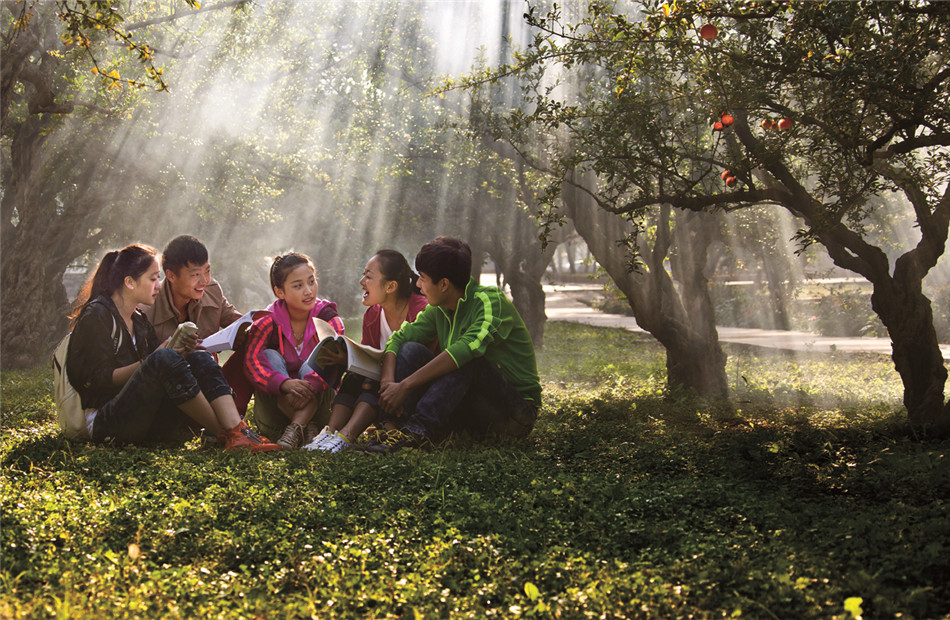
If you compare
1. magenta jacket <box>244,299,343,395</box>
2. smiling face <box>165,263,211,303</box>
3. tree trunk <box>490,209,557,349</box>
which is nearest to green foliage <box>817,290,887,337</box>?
tree trunk <box>490,209,557,349</box>

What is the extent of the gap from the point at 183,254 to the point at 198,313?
575 mm

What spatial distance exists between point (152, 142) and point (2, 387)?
25.1ft

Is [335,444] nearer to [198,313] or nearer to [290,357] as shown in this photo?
[290,357]

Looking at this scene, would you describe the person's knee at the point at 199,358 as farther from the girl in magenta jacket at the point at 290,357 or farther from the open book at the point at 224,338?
the girl in magenta jacket at the point at 290,357

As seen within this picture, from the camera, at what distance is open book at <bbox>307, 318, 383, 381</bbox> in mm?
5898

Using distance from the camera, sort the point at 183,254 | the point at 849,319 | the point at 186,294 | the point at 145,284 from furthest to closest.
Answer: the point at 849,319, the point at 186,294, the point at 183,254, the point at 145,284

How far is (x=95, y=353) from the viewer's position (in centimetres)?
561

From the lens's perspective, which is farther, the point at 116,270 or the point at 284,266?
the point at 284,266

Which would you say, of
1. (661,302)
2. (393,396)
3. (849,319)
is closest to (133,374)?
(393,396)

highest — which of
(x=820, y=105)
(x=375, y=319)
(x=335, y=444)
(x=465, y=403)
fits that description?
(x=820, y=105)

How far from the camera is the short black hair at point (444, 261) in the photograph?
586 centimetres

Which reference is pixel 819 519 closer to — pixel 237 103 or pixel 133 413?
pixel 133 413

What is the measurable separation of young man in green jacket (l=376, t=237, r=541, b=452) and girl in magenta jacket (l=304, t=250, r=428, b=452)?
220mm

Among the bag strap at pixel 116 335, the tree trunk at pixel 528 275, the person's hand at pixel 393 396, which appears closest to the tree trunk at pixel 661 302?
the person's hand at pixel 393 396
